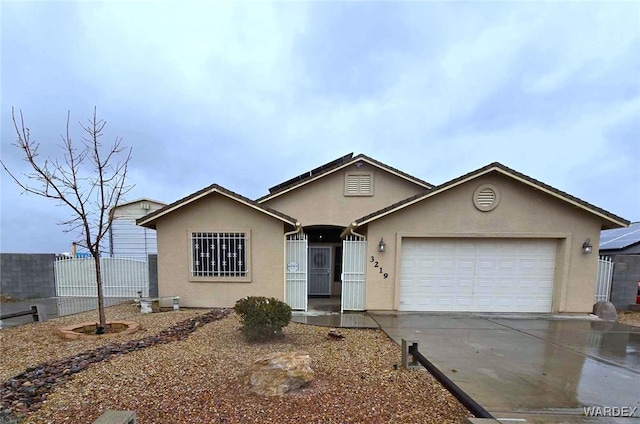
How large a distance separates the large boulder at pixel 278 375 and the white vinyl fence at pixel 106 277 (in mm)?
9071

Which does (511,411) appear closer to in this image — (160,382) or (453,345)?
(453,345)

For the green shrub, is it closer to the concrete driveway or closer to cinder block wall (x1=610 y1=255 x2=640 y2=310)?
the concrete driveway

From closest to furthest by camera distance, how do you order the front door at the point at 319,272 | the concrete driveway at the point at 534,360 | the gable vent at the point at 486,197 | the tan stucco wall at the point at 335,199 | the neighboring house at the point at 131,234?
the concrete driveway at the point at 534,360, the gable vent at the point at 486,197, the front door at the point at 319,272, the tan stucco wall at the point at 335,199, the neighboring house at the point at 131,234

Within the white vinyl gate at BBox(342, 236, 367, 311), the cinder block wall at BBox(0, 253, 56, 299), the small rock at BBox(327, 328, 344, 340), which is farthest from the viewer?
the cinder block wall at BBox(0, 253, 56, 299)

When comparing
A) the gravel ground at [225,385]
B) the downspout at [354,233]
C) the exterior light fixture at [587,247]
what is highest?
the downspout at [354,233]

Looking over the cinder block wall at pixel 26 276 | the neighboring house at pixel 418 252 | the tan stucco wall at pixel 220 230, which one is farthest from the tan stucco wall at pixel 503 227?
the cinder block wall at pixel 26 276

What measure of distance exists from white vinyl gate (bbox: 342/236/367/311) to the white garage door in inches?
51.1

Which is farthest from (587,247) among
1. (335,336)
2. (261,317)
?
(261,317)

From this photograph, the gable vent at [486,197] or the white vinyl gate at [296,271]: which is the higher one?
the gable vent at [486,197]

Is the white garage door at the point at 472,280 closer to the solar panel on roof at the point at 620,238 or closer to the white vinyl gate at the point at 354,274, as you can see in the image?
the white vinyl gate at the point at 354,274

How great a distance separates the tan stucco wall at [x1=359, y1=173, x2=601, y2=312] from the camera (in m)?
8.48

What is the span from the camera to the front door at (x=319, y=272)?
11.3 m

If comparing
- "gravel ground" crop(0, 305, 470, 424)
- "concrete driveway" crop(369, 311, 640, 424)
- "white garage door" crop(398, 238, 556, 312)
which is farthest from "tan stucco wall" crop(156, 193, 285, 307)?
"white garage door" crop(398, 238, 556, 312)

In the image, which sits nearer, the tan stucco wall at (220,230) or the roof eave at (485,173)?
the roof eave at (485,173)
